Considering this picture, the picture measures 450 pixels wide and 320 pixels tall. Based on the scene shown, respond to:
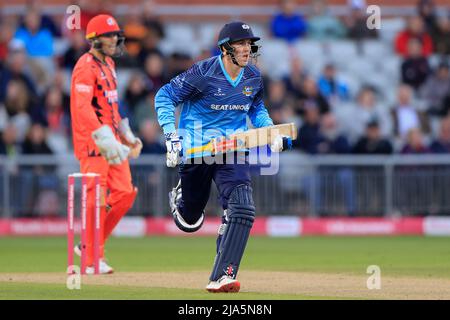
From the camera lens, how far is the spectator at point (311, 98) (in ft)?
75.2

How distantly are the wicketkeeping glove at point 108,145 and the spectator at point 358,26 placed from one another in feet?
41.7

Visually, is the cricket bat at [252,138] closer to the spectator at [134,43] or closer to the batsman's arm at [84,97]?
the batsman's arm at [84,97]

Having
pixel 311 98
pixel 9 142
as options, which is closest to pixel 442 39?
pixel 311 98

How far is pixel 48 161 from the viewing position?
21.5m

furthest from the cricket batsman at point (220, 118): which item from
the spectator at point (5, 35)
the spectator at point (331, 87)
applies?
the spectator at point (5, 35)

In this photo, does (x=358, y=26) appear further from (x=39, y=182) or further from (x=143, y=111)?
(x=39, y=182)

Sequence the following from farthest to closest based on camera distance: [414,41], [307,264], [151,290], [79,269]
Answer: [414,41]
[307,264]
[79,269]
[151,290]

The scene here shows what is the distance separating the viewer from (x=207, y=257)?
16.5 m

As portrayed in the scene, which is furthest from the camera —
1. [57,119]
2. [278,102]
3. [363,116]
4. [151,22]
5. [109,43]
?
[151,22]

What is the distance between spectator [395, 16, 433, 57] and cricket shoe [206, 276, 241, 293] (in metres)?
14.4

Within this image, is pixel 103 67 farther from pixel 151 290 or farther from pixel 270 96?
pixel 270 96

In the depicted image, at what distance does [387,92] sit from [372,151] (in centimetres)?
316

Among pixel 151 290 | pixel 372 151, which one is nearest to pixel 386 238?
pixel 372 151

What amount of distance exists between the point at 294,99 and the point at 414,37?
3141mm
